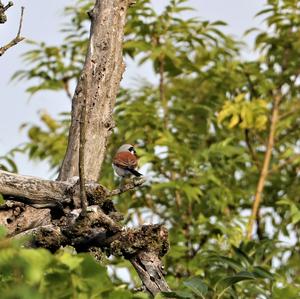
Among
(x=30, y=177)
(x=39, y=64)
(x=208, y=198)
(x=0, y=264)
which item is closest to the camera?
(x=0, y=264)

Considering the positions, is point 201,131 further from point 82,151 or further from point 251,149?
point 82,151

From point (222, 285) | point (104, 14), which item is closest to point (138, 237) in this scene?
point (222, 285)

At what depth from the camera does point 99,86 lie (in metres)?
5.36

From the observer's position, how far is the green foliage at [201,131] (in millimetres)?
8547

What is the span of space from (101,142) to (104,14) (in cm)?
96

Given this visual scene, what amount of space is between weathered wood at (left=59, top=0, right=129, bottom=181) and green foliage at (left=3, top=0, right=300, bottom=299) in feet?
9.07

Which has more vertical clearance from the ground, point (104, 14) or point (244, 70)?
point (244, 70)

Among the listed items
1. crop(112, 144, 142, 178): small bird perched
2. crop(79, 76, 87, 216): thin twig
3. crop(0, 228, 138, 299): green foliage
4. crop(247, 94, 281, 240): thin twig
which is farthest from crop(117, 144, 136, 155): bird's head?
crop(0, 228, 138, 299): green foliage

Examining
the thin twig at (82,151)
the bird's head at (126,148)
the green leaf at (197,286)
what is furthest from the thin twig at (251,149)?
the thin twig at (82,151)

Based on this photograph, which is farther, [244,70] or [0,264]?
[244,70]

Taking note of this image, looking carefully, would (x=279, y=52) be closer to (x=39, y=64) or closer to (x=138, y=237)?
(x=39, y=64)

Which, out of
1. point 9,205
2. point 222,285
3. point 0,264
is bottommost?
point 0,264

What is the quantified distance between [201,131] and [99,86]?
428 centimetres

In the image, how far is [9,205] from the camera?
4.77 metres
